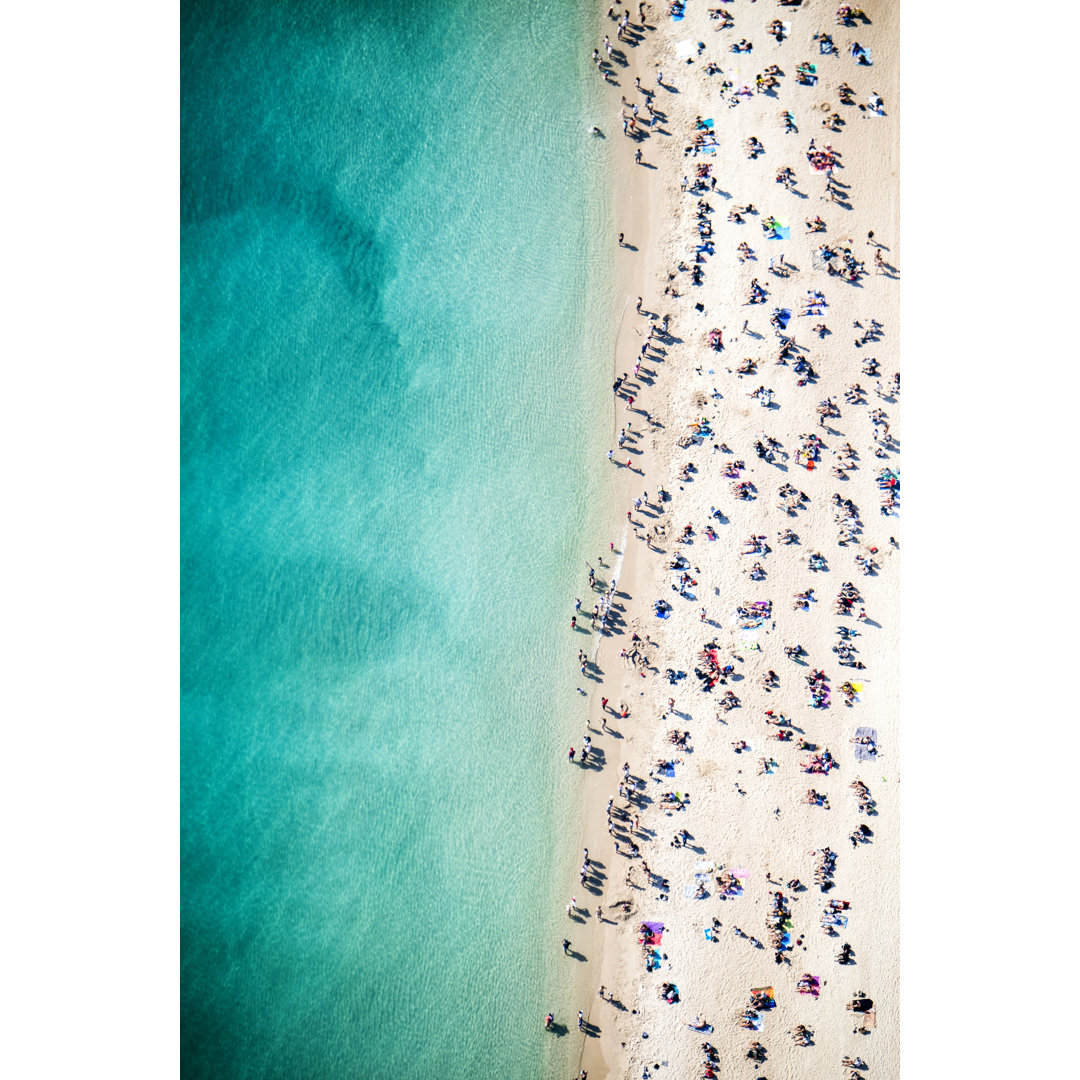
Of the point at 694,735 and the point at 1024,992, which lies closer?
the point at 1024,992

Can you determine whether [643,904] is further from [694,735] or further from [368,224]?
[368,224]

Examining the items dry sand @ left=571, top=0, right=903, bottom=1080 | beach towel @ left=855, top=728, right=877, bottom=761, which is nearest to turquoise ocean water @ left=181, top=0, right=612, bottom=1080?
dry sand @ left=571, top=0, right=903, bottom=1080

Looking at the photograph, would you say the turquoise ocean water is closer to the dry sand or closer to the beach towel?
the dry sand

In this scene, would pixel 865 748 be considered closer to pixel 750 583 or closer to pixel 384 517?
pixel 750 583

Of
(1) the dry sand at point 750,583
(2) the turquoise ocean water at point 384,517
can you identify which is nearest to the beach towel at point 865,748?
(1) the dry sand at point 750,583

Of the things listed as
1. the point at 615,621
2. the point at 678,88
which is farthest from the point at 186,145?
the point at 615,621

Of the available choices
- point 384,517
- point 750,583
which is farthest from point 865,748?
point 384,517
